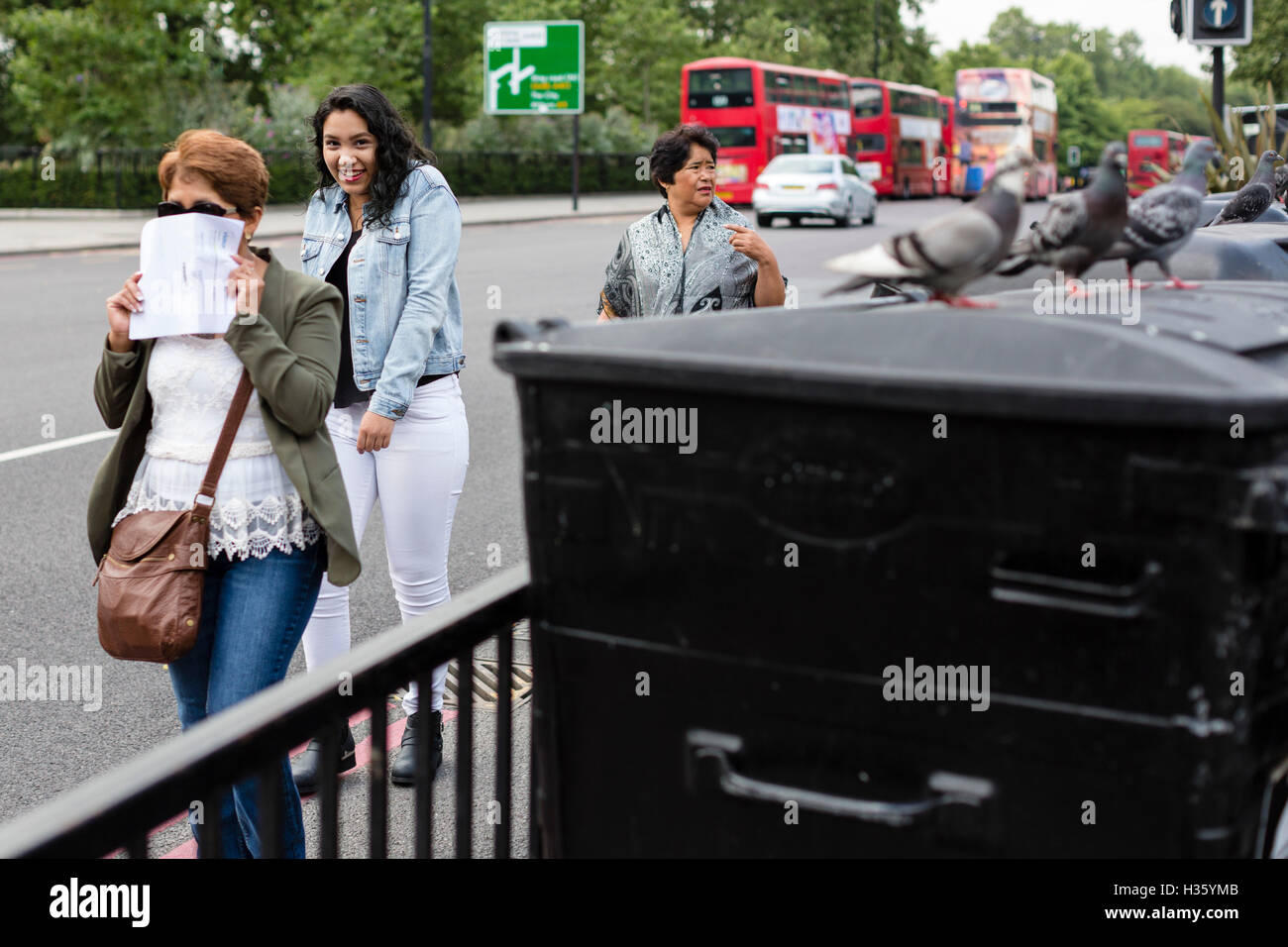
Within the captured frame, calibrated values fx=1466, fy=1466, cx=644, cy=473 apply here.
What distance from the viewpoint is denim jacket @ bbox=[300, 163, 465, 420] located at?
12.3 feet

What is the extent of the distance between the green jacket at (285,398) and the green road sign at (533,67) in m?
33.3

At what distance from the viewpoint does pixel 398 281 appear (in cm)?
381

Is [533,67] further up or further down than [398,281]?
further up

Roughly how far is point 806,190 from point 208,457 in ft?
90.8

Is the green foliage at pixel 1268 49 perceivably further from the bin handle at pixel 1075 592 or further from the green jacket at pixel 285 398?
the bin handle at pixel 1075 592

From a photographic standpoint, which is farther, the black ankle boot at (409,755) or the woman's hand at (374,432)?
the woman's hand at (374,432)

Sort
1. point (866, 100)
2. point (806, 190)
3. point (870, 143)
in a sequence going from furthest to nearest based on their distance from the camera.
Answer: point (870, 143)
point (866, 100)
point (806, 190)

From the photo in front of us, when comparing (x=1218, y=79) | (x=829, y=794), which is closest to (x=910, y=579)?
(x=829, y=794)

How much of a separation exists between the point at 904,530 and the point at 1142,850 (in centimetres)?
44

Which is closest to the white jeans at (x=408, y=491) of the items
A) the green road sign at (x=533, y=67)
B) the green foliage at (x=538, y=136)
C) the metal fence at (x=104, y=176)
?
the metal fence at (x=104, y=176)

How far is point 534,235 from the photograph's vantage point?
26141 millimetres

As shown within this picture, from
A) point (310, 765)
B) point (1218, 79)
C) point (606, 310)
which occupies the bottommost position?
point (310, 765)

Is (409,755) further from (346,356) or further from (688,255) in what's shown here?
(688,255)

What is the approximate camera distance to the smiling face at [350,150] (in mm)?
3754
